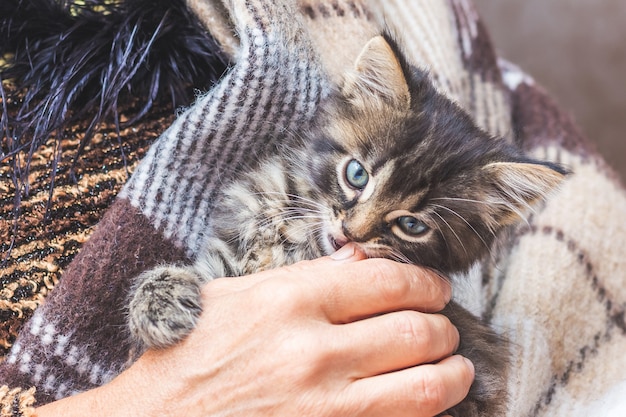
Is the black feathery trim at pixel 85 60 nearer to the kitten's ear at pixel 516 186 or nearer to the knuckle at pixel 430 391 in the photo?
the kitten's ear at pixel 516 186

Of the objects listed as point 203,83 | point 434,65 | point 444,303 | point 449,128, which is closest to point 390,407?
point 444,303

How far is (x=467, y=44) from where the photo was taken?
169 cm

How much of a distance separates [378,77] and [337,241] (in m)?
0.34

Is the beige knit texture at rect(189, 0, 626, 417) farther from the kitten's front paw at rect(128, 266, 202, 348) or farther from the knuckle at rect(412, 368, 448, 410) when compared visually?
the kitten's front paw at rect(128, 266, 202, 348)

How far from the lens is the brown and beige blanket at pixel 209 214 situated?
1160 millimetres

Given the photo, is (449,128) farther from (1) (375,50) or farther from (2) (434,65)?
(2) (434,65)

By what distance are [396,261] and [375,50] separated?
42cm

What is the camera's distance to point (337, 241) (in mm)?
1161

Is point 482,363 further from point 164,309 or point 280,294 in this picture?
point 164,309

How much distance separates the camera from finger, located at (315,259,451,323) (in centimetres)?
107

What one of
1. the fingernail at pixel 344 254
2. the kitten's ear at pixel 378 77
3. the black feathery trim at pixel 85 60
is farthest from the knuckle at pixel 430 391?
the black feathery trim at pixel 85 60

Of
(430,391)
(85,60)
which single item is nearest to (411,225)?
(430,391)

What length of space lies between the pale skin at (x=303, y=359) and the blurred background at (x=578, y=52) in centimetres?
168

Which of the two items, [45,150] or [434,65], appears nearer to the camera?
[45,150]
